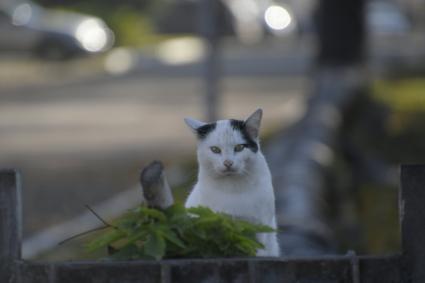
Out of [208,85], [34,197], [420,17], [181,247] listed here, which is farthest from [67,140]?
[420,17]

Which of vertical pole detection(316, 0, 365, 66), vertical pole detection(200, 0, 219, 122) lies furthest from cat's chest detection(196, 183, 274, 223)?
vertical pole detection(316, 0, 365, 66)

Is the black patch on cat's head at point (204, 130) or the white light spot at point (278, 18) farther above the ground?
the white light spot at point (278, 18)

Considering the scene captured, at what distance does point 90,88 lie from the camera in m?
37.8

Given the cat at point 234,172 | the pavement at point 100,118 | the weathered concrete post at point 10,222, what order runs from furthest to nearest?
the pavement at point 100,118
the cat at point 234,172
the weathered concrete post at point 10,222

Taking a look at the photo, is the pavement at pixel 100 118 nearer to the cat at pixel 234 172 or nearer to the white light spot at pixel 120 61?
the white light spot at pixel 120 61

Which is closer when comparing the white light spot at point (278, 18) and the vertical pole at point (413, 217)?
the vertical pole at point (413, 217)

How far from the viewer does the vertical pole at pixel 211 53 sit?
2036 cm

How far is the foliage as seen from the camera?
14.8 ft

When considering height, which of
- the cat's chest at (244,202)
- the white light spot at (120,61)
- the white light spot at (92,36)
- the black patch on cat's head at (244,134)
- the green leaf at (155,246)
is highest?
the white light spot at (92,36)

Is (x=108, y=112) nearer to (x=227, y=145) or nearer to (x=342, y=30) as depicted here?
(x=342, y=30)

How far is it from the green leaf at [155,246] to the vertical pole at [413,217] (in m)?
0.73

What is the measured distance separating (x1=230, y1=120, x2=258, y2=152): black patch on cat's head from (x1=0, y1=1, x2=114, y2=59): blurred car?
134 feet

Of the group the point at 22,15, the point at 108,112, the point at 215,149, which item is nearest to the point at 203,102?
the point at 108,112

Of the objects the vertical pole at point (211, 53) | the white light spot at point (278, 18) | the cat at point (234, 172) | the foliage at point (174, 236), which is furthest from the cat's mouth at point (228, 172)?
the white light spot at point (278, 18)
